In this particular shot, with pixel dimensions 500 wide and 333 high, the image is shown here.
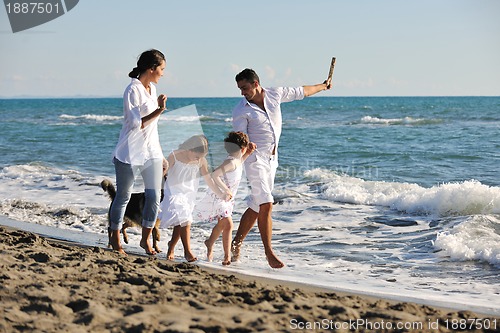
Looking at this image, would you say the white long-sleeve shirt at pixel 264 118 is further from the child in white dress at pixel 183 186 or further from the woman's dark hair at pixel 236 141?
the child in white dress at pixel 183 186

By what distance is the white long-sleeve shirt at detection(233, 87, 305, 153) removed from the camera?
6.49 m

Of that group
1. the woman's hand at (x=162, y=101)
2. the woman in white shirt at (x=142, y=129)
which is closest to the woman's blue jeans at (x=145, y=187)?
the woman in white shirt at (x=142, y=129)

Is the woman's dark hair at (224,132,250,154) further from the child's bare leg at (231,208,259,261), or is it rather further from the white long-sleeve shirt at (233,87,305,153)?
the child's bare leg at (231,208,259,261)

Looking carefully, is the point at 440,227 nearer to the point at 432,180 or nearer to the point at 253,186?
the point at 253,186

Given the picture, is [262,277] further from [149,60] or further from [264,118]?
[149,60]

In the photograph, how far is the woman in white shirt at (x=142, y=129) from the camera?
5992 millimetres

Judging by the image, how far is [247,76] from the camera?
643 cm

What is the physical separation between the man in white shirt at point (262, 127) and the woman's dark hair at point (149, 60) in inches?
31.4

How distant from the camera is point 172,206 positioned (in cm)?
671

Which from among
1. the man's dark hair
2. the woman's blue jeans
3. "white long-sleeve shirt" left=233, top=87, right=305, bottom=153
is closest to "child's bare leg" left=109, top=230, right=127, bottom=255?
the woman's blue jeans

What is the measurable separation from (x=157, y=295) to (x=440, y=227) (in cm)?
604

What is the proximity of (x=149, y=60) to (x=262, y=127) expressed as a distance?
4.07 feet

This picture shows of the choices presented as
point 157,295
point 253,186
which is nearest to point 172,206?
point 253,186

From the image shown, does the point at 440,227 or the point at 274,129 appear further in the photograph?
the point at 440,227
